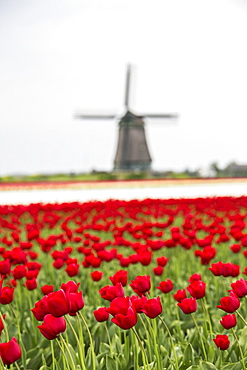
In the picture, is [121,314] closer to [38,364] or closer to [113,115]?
[38,364]

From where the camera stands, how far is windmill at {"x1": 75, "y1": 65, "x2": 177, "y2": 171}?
4138 centimetres

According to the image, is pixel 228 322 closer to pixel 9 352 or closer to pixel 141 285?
pixel 141 285

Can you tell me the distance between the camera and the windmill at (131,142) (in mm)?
41375

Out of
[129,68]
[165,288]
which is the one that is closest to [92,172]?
[129,68]

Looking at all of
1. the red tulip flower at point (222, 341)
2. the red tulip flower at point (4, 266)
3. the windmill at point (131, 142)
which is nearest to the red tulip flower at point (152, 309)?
the red tulip flower at point (222, 341)

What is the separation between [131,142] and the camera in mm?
42000

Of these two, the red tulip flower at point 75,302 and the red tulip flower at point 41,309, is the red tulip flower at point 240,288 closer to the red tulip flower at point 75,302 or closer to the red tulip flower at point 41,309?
the red tulip flower at point 75,302

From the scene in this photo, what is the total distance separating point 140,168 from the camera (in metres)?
43.5

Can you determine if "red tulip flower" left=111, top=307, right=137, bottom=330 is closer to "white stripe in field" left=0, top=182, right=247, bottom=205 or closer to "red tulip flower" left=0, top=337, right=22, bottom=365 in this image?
"red tulip flower" left=0, top=337, right=22, bottom=365

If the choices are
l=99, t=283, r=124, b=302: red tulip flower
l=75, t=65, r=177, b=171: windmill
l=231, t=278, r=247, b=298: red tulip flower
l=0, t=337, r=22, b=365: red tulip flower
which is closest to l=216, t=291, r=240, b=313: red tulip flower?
l=231, t=278, r=247, b=298: red tulip flower

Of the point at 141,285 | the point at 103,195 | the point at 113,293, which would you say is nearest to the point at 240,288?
the point at 141,285

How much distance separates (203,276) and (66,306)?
287cm

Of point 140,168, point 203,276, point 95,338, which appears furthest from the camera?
point 140,168

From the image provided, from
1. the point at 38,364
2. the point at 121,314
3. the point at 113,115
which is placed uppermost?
the point at 113,115
